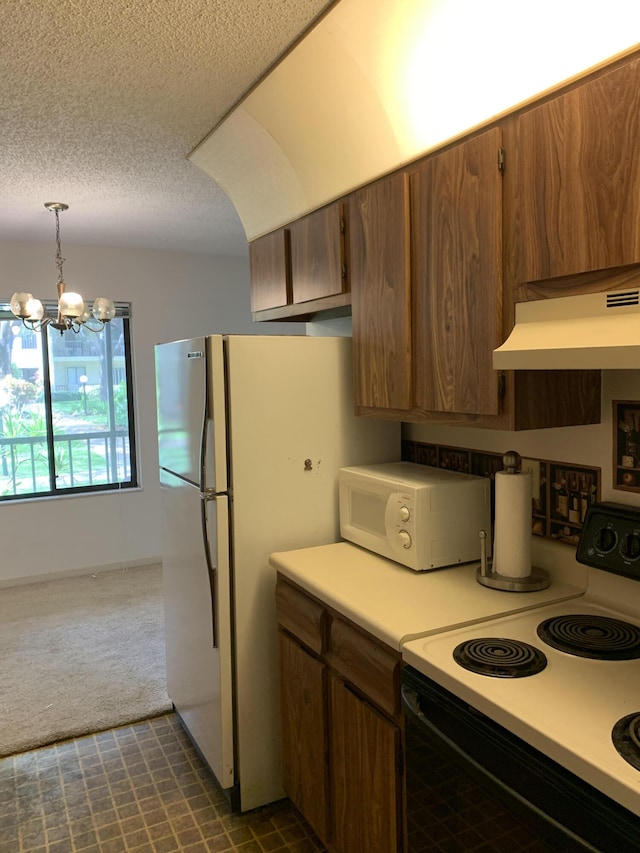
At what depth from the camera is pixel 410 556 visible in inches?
77.9

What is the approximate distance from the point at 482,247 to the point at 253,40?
1.01 m

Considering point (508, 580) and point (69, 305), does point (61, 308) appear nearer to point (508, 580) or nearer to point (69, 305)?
point (69, 305)

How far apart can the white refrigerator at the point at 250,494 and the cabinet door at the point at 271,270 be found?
0.56 m

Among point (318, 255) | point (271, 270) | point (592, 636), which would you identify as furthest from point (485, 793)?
point (271, 270)

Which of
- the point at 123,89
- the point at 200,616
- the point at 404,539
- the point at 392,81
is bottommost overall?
the point at 200,616

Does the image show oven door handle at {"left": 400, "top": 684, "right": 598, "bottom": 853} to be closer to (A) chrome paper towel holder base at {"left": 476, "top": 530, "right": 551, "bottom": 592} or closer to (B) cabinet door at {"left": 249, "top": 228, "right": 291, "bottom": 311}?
(A) chrome paper towel holder base at {"left": 476, "top": 530, "right": 551, "bottom": 592}

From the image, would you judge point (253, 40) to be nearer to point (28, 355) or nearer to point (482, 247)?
point (482, 247)

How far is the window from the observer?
194 inches

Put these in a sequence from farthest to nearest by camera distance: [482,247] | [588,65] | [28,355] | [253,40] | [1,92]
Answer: [28,355] → [1,92] → [253,40] → [482,247] → [588,65]

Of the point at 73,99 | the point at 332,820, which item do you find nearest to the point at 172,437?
the point at 73,99

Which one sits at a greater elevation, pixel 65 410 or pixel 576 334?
pixel 576 334

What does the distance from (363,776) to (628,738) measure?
2.81 feet

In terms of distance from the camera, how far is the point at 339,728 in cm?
184

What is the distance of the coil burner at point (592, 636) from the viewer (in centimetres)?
142
